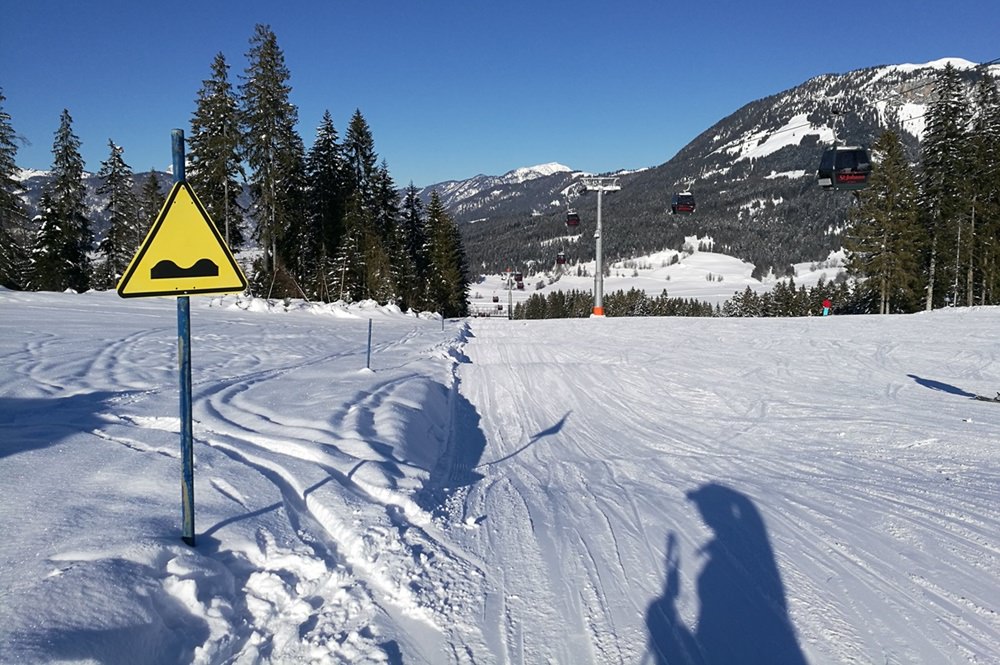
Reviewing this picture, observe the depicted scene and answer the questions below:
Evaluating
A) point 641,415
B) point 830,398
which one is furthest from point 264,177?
point 830,398

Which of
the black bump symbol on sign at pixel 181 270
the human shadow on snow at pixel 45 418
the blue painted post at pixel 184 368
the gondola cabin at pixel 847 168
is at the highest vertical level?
the gondola cabin at pixel 847 168

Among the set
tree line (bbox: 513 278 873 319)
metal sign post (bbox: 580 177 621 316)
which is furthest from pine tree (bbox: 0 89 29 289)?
tree line (bbox: 513 278 873 319)

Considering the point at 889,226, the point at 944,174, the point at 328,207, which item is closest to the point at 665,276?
the point at 944,174

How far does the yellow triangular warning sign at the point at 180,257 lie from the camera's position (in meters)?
3.36

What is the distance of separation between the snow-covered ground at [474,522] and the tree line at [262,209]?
2150 cm

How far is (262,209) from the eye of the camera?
32.9 m

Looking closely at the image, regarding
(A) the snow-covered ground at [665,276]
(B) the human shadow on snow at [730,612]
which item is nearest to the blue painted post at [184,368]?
(B) the human shadow on snow at [730,612]

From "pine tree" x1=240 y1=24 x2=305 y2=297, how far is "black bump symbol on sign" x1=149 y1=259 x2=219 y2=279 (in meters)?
Answer: 29.9

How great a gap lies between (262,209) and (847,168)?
29.6 m

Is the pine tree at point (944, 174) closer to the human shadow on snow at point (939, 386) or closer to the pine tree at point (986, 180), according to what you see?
the pine tree at point (986, 180)

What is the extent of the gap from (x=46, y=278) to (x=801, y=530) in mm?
44449

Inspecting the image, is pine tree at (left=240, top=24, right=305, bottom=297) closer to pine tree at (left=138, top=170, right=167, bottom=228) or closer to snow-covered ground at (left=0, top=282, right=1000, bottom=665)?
pine tree at (left=138, top=170, right=167, bottom=228)

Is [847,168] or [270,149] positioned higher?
[270,149]

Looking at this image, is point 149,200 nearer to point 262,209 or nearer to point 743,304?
point 262,209
